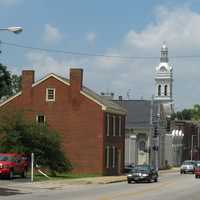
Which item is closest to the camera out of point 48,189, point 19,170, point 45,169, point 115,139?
point 48,189

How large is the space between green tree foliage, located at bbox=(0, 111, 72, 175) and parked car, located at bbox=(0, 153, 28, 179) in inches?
160

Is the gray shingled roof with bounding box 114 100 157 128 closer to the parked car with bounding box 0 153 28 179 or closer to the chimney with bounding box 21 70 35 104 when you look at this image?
the chimney with bounding box 21 70 35 104

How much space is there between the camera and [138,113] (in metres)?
97.4

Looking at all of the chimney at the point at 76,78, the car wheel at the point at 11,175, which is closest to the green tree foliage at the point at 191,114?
the chimney at the point at 76,78

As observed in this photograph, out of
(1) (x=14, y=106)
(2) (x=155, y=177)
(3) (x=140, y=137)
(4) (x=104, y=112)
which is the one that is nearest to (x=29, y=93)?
(1) (x=14, y=106)

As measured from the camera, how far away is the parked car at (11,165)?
152ft

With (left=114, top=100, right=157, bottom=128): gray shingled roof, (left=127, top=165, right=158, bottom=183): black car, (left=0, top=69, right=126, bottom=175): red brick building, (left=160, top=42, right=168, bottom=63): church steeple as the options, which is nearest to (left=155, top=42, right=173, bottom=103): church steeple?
(left=160, top=42, right=168, bottom=63): church steeple

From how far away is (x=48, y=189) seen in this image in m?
39.5

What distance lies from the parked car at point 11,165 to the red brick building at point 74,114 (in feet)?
61.2

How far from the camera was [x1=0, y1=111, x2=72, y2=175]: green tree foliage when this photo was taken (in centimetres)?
5384

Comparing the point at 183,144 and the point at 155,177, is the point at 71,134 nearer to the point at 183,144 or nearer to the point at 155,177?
the point at 155,177

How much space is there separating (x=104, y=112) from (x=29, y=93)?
7.98m

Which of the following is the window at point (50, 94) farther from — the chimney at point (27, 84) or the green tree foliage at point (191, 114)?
the green tree foliage at point (191, 114)

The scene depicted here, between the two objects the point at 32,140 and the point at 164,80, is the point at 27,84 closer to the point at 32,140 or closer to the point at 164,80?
the point at 32,140
